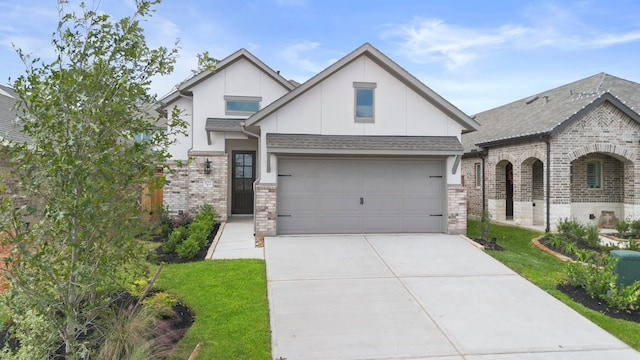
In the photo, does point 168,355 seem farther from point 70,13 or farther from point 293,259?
point 293,259

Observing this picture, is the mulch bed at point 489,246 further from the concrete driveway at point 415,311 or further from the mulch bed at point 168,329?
the mulch bed at point 168,329

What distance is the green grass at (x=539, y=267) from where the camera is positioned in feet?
18.3

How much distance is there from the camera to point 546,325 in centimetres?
566

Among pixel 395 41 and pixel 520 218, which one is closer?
pixel 520 218

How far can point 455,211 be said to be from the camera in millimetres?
11242

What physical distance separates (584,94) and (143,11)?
16.7 metres

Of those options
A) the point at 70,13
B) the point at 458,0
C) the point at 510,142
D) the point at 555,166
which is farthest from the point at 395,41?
the point at 70,13

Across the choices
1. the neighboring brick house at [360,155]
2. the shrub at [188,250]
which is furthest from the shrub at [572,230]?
the shrub at [188,250]

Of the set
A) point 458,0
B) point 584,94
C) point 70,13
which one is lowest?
point 70,13

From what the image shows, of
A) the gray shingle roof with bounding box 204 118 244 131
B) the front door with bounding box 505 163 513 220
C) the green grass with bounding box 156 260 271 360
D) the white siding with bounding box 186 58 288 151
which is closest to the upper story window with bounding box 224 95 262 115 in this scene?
the white siding with bounding box 186 58 288 151

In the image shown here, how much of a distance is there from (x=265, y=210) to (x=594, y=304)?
7.81 m

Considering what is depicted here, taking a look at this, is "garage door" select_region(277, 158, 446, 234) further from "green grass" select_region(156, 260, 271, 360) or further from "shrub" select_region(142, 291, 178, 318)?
"shrub" select_region(142, 291, 178, 318)

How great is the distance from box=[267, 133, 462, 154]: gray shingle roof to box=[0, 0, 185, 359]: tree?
660cm

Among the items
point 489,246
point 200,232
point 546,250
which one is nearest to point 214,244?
point 200,232
